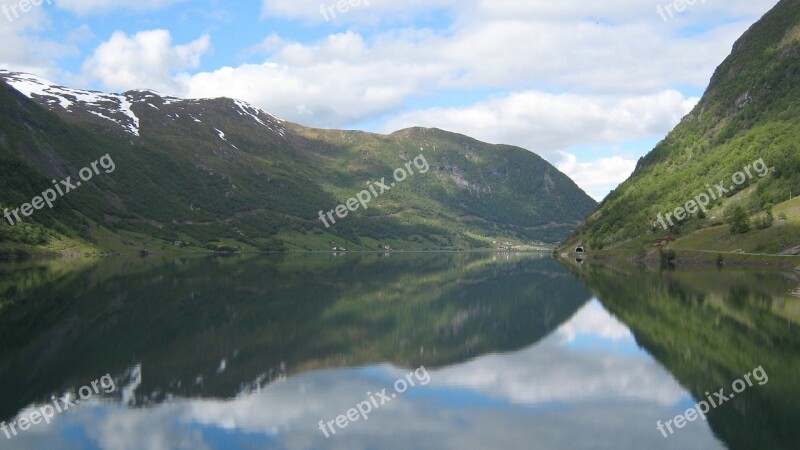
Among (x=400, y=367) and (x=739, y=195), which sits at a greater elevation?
(x=739, y=195)

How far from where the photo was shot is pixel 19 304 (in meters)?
64.0

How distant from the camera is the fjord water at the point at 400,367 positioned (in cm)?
2602

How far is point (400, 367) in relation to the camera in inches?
1601

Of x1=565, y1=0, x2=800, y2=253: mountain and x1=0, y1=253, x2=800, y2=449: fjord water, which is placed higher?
x1=565, y1=0, x2=800, y2=253: mountain

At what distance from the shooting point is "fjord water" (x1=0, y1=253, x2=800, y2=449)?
1024 inches

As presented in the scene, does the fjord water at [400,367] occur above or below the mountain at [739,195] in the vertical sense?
below

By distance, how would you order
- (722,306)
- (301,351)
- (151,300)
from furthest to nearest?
(151,300), (722,306), (301,351)

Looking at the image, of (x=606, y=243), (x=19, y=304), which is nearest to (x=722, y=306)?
(x=19, y=304)

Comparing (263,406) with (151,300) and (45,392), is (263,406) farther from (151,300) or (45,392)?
(151,300)

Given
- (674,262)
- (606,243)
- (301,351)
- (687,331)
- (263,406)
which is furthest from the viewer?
(606,243)

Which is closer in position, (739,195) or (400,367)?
(400,367)

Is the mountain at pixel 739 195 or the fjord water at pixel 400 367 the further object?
the mountain at pixel 739 195

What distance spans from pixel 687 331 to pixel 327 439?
35973 mm

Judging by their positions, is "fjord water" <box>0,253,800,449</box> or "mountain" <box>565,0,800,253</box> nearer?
"fjord water" <box>0,253,800,449</box>
